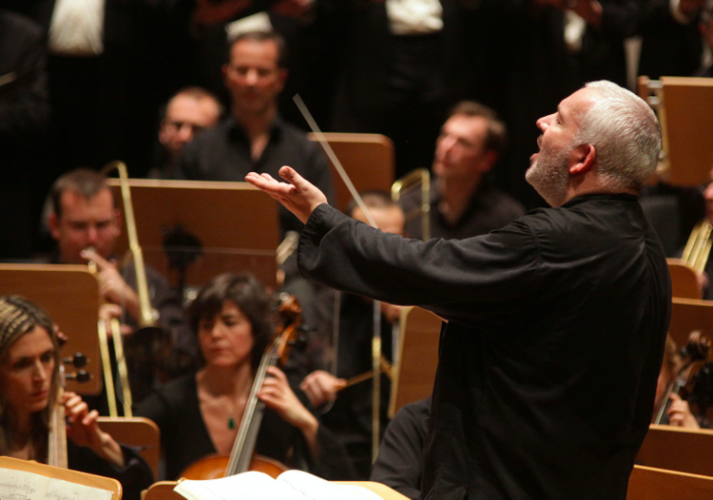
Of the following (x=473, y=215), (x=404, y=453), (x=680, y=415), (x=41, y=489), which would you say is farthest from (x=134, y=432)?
(x=473, y=215)

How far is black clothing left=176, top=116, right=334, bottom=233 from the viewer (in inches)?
140

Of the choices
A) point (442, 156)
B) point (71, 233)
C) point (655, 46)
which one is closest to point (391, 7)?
point (442, 156)

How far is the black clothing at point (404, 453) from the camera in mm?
2033

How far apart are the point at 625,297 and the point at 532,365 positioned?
0.19 m

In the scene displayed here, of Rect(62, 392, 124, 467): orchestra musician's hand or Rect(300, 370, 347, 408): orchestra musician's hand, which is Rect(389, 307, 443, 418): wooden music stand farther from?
Rect(62, 392, 124, 467): orchestra musician's hand

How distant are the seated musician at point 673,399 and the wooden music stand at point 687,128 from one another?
0.77 metres

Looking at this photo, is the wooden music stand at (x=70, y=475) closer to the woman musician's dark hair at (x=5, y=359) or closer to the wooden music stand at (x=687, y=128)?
the woman musician's dark hair at (x=5, y=359)

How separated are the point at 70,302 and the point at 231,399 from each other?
1.75 feet

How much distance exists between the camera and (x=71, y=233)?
3.04 metres

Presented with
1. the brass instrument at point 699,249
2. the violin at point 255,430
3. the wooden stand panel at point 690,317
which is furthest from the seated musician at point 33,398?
the brass instrument at point 699,249

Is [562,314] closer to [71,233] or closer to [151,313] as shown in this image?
[151,313]

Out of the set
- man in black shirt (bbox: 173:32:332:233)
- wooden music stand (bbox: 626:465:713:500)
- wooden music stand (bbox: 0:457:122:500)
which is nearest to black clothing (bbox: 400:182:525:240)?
man in black shirt (bbox: 173:32:332:233)

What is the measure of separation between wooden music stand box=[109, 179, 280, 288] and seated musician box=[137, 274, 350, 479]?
0.38 feet

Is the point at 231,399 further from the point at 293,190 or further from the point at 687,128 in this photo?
the point at 687,128
